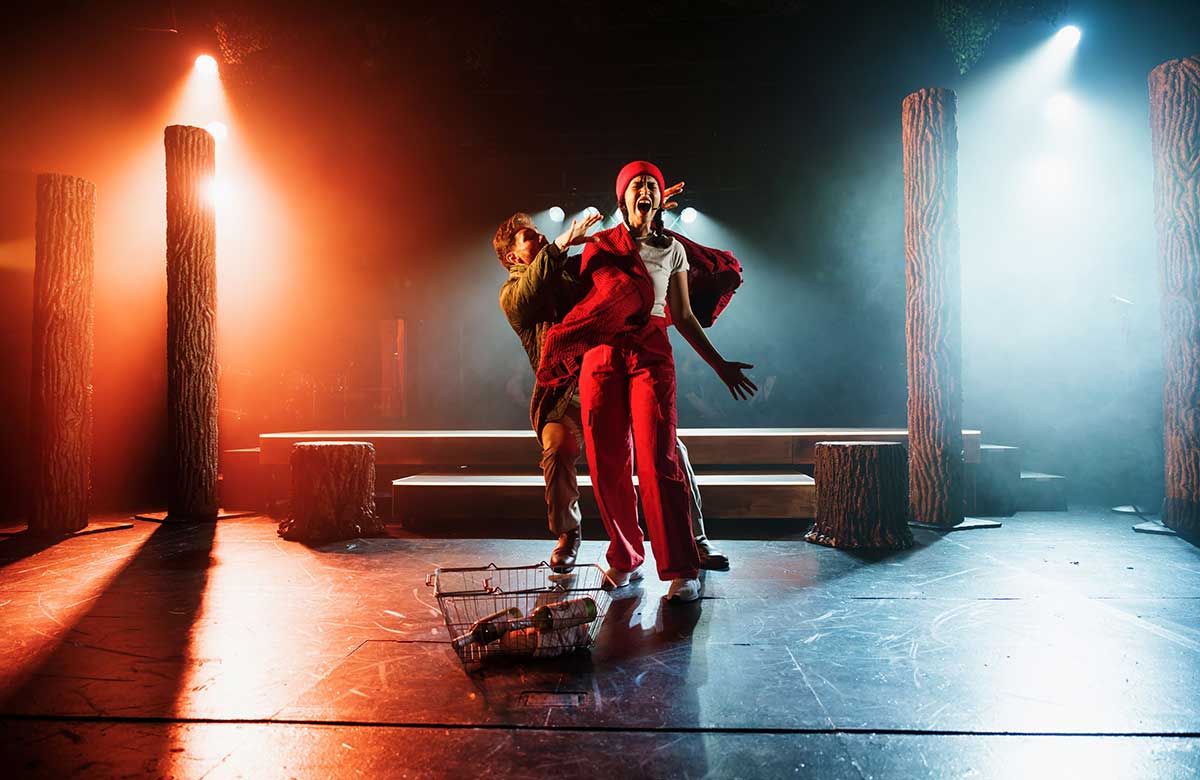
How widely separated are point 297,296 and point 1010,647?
7822 mm

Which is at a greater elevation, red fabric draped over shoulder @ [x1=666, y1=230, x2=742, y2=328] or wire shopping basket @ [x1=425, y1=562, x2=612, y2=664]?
red fabric draped over shoulder @ [x1=666, y1=230, x2=742, y2=328]

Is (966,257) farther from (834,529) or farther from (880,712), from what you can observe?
(880,712)

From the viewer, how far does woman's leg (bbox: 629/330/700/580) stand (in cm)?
281

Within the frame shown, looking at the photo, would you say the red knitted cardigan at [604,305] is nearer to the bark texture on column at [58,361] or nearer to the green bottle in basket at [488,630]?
the green bottle in basket at [488,630]

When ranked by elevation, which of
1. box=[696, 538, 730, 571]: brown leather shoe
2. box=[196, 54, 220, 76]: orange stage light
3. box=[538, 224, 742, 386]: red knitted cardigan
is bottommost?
box=[696, 538, 730, 571]: brown leather shoe

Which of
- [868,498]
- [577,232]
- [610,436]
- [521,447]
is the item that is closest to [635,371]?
[610,436]

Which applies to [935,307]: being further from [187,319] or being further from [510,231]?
[187,319]

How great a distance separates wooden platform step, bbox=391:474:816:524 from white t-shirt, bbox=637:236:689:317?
6.51 ft

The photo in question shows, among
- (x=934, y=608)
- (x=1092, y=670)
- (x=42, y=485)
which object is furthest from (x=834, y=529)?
(x=42, y=485)

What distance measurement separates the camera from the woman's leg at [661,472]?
2.81 m

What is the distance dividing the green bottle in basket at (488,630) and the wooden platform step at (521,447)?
11.3ft

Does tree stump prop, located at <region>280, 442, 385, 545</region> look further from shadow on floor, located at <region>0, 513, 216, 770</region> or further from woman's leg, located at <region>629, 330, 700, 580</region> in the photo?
woman's leg, located at <region>629, 330, 700, 580</region>

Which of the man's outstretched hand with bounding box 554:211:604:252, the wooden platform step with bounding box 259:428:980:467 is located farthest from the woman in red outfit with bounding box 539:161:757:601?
the wooden platform step with bounding box 259:428:980:467

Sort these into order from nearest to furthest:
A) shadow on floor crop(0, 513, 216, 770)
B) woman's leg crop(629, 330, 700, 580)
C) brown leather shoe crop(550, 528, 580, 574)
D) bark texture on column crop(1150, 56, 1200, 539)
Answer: shadow on floor crop(0, 513, 216, 770), woman's leg crop(629, 330, 700, 580), brown leather shoe crop(550, 528, 580, 574), bark texture on column crop(1150, 56, 1200, 539)
